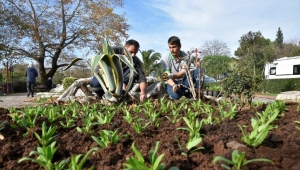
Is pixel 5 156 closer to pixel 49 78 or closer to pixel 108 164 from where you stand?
pixel 108 164

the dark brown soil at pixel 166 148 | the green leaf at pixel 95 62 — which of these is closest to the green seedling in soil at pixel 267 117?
the dark brown soil at pixel 166 148

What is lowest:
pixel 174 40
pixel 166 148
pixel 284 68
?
pixel 166 148

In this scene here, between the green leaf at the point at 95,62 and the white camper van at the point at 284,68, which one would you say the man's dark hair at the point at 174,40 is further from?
the white camper van at the point at 284,68

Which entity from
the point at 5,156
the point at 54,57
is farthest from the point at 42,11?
the point at 5,156

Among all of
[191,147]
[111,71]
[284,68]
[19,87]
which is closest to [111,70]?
[111,71]

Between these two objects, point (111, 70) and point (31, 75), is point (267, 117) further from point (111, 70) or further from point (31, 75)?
point (31, 75)

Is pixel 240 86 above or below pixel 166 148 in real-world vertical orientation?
above

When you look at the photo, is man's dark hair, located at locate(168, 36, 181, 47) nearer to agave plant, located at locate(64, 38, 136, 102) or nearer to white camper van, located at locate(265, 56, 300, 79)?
agave plant, located at locate(64, 38, 136, 102)

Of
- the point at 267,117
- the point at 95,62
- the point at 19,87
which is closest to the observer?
the point at 267,117

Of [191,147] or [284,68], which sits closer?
[191,147]

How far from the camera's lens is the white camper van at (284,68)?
925 inches

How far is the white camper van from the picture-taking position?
2348cm

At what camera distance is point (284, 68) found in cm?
2536

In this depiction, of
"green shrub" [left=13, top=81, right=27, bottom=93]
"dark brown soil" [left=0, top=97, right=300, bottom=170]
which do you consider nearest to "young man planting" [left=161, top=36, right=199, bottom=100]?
Result: "dark brown soil" [left=0, top=97, right=300, bottom=170]
